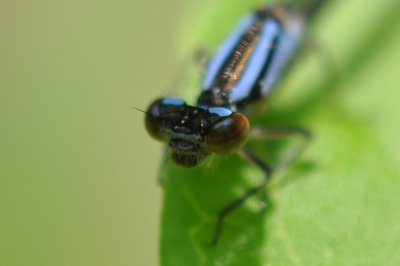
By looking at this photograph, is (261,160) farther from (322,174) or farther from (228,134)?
(228,134)

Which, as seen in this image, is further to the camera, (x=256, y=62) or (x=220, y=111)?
(x=256, y=62)

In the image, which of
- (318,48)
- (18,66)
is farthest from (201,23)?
(18,66)

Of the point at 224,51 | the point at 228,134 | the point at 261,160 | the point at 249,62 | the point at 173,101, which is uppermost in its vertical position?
the point at 224,51

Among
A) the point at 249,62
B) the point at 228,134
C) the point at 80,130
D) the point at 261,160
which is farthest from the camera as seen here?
the point at 80,130

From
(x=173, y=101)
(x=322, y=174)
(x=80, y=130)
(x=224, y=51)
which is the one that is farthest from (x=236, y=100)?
(x=80, y=130)

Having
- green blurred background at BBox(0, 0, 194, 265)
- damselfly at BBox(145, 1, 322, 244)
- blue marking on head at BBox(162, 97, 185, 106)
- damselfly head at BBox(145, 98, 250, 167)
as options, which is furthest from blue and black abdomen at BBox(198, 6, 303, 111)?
green blurred background at BBox(0, 0, 194, 265)

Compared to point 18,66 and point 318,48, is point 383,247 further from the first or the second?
point 18,66
